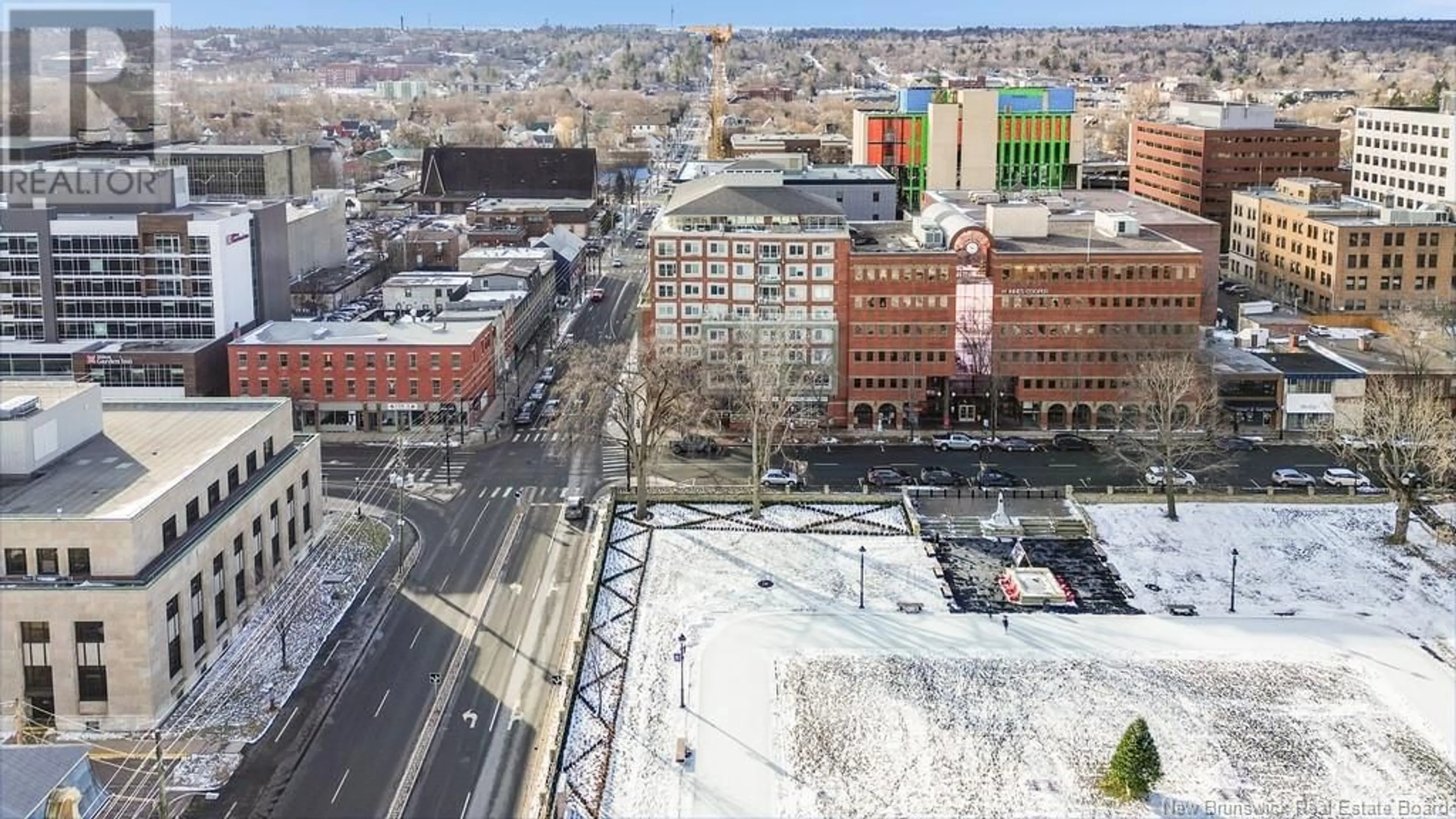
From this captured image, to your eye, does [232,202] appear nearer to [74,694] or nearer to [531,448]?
[531,448]

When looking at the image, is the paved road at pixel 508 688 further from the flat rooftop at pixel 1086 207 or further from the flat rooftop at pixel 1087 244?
the flat rooftop at pixel 1086 207

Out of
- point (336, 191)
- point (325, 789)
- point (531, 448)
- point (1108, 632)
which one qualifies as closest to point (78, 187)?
point (531, 448)

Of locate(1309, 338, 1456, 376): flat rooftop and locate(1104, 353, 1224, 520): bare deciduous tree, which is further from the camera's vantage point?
locate(1309, 338, 1456, 376): flat rooftop

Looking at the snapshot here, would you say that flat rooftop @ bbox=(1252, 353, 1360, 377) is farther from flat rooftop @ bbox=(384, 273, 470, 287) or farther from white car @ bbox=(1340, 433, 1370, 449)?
flat rooftop @ bbox=(384, 273, 470, 287)

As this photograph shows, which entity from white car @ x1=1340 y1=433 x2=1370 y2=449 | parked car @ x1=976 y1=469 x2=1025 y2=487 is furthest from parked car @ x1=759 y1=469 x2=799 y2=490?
white car @ x1=1340 y1=433 x2=1370 y2=449

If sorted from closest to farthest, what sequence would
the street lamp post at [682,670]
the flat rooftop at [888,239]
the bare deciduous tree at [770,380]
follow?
the street lamp post at [682,670], the bare deciduous tree at [770,380], the flat rooftop at [888,239]

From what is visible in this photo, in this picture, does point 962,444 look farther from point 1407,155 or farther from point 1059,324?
point 1407,155

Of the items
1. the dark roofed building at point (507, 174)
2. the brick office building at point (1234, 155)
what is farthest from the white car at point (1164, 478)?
the dark roofed building at point (507, 174)
